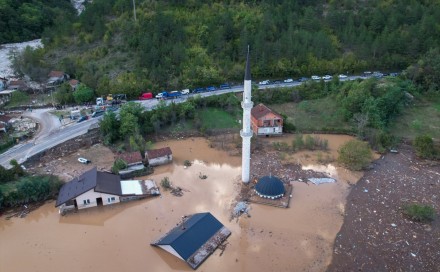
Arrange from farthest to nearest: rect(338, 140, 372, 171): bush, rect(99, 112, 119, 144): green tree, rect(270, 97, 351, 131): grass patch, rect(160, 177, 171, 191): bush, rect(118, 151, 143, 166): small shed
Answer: rect(270, 97, 351, 131): grass patch
rect(99, 112, 119, 144): green tree
rect(118, 151, 143, 166): small shed
rect(338, 140, 372, 171): bush
rect(160, 177, 171, 191): bush

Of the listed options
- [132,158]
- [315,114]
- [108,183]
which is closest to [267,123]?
[315,114]

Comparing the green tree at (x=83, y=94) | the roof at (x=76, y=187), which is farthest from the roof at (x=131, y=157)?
the green tree at (x=83, y=94)

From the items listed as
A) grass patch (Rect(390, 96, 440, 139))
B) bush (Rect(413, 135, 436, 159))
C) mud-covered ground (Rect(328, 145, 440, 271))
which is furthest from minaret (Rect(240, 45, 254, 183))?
grass patch (Rect(390, 96, 440, 139))

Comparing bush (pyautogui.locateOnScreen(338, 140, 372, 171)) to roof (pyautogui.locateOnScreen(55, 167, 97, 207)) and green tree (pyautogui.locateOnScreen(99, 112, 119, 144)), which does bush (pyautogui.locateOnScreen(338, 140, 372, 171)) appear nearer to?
roof (pyautogui.locateOnScreen(55, 167, 97, 207))

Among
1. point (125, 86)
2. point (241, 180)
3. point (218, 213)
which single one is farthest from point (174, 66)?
point (218, 213)

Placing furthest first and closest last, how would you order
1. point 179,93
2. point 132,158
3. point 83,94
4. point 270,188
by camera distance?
point 179,93
point 83,94
point 132,158
point 270,188

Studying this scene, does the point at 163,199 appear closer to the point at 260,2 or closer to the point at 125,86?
the point at 125,86

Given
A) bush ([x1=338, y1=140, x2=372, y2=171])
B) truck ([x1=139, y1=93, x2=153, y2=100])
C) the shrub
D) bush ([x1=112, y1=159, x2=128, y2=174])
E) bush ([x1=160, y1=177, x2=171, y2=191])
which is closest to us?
bush ([x1=160, y1=177, x2=171, y2=191])

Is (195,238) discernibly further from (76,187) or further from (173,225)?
(76,187)
